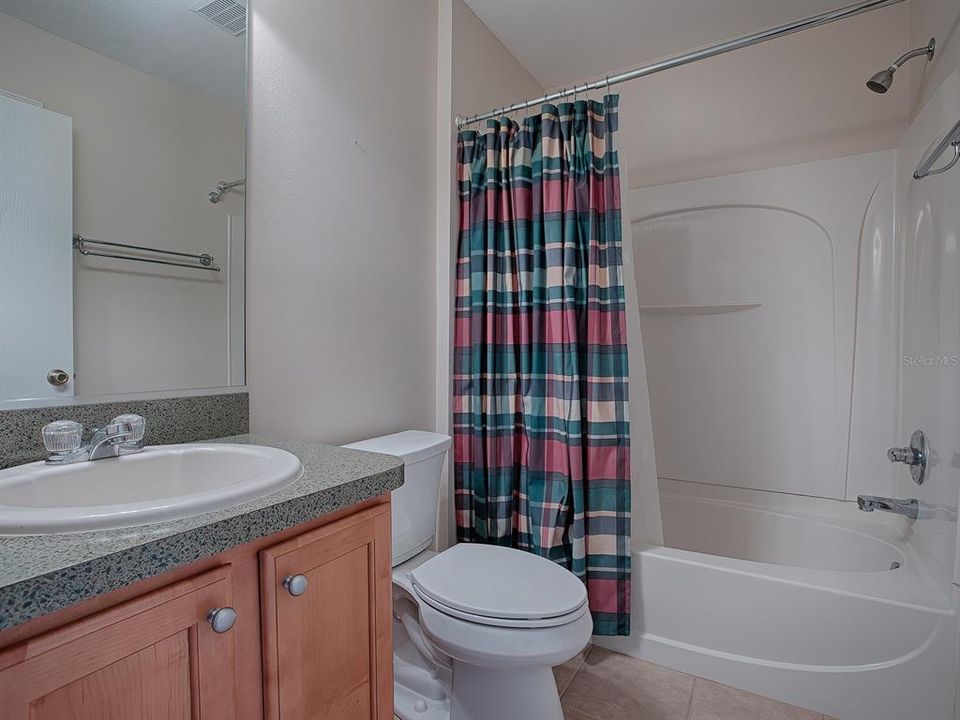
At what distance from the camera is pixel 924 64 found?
1830 millimetres

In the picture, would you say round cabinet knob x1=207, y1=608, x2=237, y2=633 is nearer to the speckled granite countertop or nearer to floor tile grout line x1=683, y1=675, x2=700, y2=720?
the speckled granite countertop

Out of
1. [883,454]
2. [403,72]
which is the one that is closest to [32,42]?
[403,72]

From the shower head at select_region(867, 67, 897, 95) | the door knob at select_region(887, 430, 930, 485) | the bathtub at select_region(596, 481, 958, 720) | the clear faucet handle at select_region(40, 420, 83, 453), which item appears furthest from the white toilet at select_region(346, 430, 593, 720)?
the shower head at select_region(867, 67, 897, 95)

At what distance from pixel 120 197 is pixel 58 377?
0.40m

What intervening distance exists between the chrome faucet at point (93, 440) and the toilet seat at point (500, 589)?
0.77 metres

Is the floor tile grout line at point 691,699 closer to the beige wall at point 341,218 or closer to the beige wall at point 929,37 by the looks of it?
the beige wall at point 341,218

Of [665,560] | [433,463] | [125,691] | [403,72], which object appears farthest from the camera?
[403,72]

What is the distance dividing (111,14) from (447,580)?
5.00 ft

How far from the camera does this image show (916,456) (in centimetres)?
172

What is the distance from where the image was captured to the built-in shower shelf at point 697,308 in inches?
97.7

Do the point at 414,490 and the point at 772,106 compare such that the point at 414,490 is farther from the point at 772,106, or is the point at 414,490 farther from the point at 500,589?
the point at 772,106

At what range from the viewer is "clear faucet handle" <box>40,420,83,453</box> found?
2.94 ft

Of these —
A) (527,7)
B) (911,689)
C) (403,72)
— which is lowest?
(911,689)

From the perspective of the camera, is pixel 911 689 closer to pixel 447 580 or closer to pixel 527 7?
pixel 447 580
